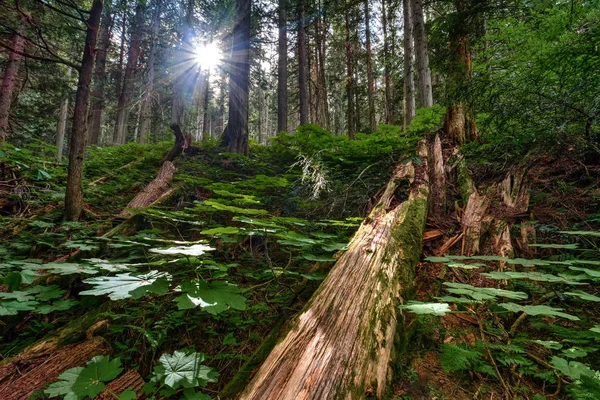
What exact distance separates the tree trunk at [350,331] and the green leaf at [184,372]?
0.58 meters

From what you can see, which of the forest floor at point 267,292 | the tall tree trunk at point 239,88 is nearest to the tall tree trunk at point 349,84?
Answer: the tall tree trunk at point 239,88

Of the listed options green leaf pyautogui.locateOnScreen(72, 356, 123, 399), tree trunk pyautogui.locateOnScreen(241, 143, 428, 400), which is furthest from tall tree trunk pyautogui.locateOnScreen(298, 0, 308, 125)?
green leaf pyautogui.locateOnScreen(72, 356, 123, 399)

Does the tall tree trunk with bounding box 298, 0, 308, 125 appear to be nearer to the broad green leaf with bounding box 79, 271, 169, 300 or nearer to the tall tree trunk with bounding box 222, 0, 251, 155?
the tall tree trunk with bounding box 222, 0, 251, 155

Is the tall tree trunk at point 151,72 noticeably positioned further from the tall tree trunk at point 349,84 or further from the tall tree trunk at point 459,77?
the tall tree trunk at point 459,77

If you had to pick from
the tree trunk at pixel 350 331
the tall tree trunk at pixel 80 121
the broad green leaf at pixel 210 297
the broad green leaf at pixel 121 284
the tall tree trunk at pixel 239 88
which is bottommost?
the tree trunk at pixel 350 331

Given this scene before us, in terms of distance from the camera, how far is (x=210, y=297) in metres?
1.28

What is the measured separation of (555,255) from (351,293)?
1924 mm

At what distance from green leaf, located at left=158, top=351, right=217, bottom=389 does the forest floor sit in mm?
13

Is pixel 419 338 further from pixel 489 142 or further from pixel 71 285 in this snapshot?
pixel 489 142

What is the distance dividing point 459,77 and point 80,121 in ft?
20.3

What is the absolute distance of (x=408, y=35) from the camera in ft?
32.0

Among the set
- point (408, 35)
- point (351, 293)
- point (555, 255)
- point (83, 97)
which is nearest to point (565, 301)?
point (555, 255)

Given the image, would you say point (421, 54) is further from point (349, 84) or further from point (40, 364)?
point (40, 364)

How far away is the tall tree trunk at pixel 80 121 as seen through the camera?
362 cm
